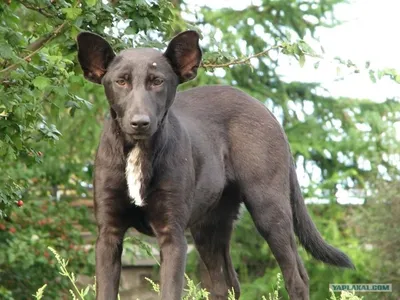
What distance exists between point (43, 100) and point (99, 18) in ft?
1.82

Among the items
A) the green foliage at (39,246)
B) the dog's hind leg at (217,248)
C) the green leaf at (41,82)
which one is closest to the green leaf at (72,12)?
the green leaf at (41,82)

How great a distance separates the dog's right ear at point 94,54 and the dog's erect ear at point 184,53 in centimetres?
29

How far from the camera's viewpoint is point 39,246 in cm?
1045

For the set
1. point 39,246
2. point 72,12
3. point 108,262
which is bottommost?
point 108,262

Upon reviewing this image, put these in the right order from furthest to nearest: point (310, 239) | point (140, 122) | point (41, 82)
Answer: point (310, 239)
point (41, 82)
point (140, 122)

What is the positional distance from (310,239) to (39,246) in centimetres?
498

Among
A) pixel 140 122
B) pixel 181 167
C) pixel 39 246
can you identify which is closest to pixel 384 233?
pixel 39 246

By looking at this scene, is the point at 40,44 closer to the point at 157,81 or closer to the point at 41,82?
the point at 41,82

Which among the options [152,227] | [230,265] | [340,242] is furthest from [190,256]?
[152,227]

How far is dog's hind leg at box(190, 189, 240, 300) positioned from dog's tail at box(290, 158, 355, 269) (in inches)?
15.8

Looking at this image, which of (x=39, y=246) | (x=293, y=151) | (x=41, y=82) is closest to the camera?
(x=41, y=82)

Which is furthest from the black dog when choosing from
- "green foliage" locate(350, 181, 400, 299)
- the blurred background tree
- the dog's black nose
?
"green foliage" locate(350, 181, 400, 299)

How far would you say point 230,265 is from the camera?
19.7 feet

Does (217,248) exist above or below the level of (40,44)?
below
